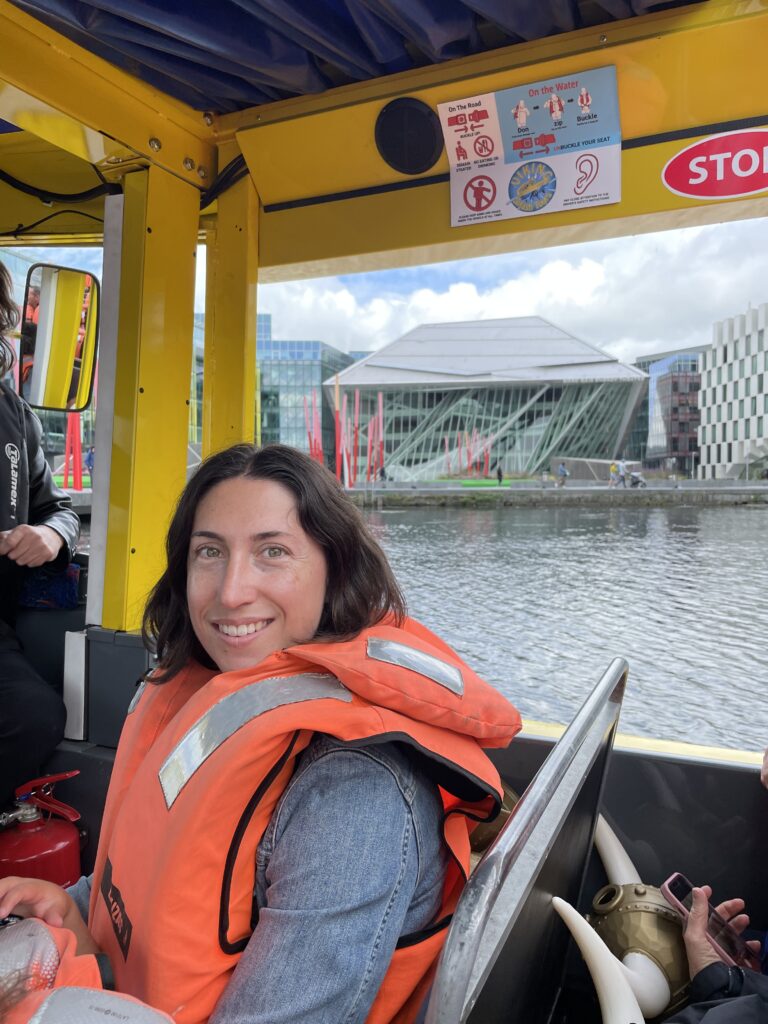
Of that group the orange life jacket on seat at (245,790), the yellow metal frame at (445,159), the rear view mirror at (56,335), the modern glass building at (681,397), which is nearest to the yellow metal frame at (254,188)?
the yellow metal frame at (445,159)

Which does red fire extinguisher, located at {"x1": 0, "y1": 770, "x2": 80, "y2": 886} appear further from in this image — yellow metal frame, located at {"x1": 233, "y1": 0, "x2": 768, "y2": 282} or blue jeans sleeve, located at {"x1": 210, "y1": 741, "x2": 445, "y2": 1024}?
yellow metal frame, located at {"x1": 233, "y1": 0, "x2": 768, "y2": 282}

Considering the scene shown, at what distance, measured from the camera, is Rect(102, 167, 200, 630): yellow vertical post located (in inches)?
96.0

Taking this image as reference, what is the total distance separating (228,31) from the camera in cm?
190

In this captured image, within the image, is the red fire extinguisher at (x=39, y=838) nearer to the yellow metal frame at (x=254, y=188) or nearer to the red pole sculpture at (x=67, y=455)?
the yellow metal frame at (x=254, y=188)

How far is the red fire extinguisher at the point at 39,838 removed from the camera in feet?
7.15

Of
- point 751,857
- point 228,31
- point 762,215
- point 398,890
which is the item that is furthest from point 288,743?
point 762,215

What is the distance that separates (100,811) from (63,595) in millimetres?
755

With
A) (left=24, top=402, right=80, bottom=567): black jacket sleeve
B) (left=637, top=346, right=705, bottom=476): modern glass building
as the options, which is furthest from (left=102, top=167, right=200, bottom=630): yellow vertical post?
(left=637, top=346, right=705, bottom=476): modern glass building

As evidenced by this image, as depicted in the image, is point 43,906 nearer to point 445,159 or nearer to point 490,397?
point 445,159

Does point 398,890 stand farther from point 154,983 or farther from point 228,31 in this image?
point 228,31

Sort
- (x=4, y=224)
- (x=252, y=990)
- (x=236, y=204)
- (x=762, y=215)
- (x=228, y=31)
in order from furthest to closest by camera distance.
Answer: (x=4, y=224), (x=236, y=204), (x=762, y=215), (x=228, y=31), (x=252, y=990)

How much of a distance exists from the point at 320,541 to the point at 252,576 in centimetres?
13

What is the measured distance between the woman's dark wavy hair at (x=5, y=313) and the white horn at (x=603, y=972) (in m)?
2.13

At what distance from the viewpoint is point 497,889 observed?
2.40ft
